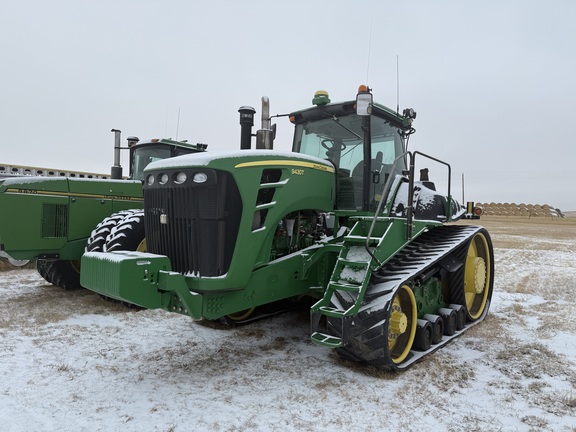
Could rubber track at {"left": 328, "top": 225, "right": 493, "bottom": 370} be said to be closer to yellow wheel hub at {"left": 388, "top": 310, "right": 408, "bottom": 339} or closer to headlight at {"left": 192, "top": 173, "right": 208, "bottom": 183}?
yellow wheel hub at {"left": 388, "top": 310, "right": 408, "bottom": 339}

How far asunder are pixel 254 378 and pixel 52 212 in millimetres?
4762

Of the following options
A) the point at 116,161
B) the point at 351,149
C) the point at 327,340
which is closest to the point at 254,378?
the point at 327,340

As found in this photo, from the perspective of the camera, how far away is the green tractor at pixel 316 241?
12.6ft

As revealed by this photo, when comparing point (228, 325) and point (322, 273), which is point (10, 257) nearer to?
point (228, 325)

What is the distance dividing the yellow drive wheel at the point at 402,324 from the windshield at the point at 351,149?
3.66ft

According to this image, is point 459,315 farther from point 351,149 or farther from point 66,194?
point 66,194

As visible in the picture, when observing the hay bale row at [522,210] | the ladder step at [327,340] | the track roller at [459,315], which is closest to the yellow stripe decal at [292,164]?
the ladder step at [327,340]

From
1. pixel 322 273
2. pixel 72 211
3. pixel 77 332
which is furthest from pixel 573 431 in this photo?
pixel 72 211

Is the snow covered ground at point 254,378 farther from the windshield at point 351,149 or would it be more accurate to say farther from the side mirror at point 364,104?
the side mirror at point 364,104

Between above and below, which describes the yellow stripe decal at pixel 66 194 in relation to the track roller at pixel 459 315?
above

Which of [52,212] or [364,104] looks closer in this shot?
[364,104]

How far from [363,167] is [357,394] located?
2.46m

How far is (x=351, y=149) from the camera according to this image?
5.18 m

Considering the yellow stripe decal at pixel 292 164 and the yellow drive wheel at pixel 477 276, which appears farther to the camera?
the yellow drive wheel at pixel 477 276
